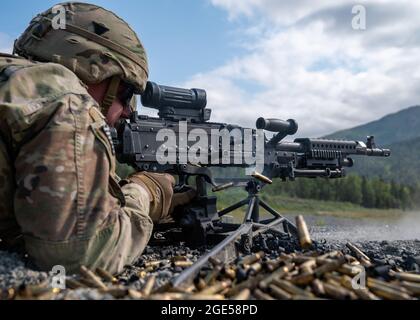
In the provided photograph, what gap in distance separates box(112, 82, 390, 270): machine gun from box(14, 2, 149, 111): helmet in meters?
1.36

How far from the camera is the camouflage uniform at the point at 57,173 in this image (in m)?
3.21

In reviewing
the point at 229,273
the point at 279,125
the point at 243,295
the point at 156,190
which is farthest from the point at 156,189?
the point at 279,125

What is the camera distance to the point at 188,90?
20.6 ft

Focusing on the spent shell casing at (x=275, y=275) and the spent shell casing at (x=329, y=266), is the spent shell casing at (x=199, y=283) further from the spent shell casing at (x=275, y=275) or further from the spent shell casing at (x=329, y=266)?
the spent shell casing at (x=329, y=266)

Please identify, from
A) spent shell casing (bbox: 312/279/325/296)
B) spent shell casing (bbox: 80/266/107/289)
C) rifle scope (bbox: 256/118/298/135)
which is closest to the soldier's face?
spent shell casing (bbox: 80/266/107/289)

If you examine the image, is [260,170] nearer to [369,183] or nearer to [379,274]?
[379,274]

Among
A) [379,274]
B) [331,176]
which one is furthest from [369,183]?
[379,274]

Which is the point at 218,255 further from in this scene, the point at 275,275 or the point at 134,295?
the point at 134,295

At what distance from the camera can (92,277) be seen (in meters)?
3.21

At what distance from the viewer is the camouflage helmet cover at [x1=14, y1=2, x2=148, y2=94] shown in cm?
417

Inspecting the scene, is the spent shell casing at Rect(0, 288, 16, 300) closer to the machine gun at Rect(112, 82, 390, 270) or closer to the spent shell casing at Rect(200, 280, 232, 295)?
the spent shell casing at Rect(200, 280, 232, 295)
